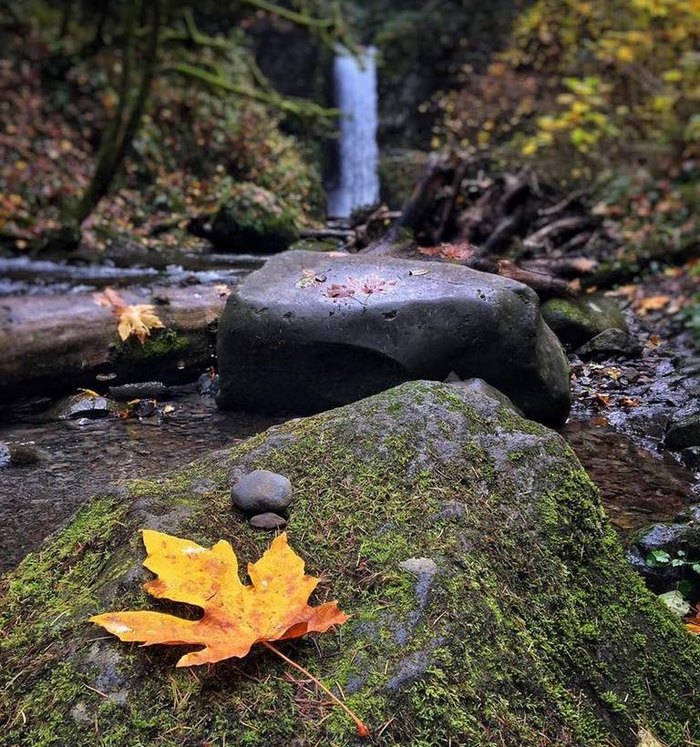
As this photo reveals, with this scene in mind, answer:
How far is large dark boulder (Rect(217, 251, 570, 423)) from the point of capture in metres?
2.92

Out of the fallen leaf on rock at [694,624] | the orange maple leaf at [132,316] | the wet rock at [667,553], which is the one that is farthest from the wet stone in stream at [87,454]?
the fallen leaf on rock at [694,624]

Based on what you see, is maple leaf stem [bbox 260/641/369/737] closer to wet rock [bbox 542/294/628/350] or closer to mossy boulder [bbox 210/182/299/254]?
wet rock [bbox 542/294/628/350]

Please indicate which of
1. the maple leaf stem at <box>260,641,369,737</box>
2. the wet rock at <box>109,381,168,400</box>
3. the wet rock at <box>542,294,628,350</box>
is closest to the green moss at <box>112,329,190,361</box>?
the wet rock at <box>109,381,168,400</box>

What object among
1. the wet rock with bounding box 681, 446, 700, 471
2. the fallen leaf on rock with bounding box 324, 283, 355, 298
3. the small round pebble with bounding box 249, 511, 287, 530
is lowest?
the wet rock with bounding box 681, 446, 700, 471

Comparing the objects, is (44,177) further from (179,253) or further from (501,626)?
(501,626)

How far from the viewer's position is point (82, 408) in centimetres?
374

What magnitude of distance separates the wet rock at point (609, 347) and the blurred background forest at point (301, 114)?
179 centimetres

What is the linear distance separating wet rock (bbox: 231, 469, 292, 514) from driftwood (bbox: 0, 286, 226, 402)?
2.47 metres

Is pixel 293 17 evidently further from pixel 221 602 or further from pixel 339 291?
pixel 221 602

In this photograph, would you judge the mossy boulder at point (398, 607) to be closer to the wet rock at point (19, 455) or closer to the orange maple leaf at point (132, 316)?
the wet rock at point (19, 455)

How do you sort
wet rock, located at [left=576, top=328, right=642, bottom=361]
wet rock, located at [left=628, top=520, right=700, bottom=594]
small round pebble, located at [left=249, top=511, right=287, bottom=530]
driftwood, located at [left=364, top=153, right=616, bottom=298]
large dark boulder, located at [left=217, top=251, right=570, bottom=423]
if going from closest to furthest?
small round pebble, located at [left=249, top=511, right=287, bottom=530] → wet rock, located at [left=628, top=520, right=700, bottom=594] → large dark boulder, located at [left=217, top=251, right=570, bottom=423] → driftwood, located at [left=364, top=153, right=616, bottom=298] → wet rock, located at [left=576, top=328, right=642, bottom=361]

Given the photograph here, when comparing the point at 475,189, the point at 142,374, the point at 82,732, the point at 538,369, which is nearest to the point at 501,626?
the point at 82,732

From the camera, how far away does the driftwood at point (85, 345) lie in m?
3.75

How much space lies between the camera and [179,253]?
8.39 metres
